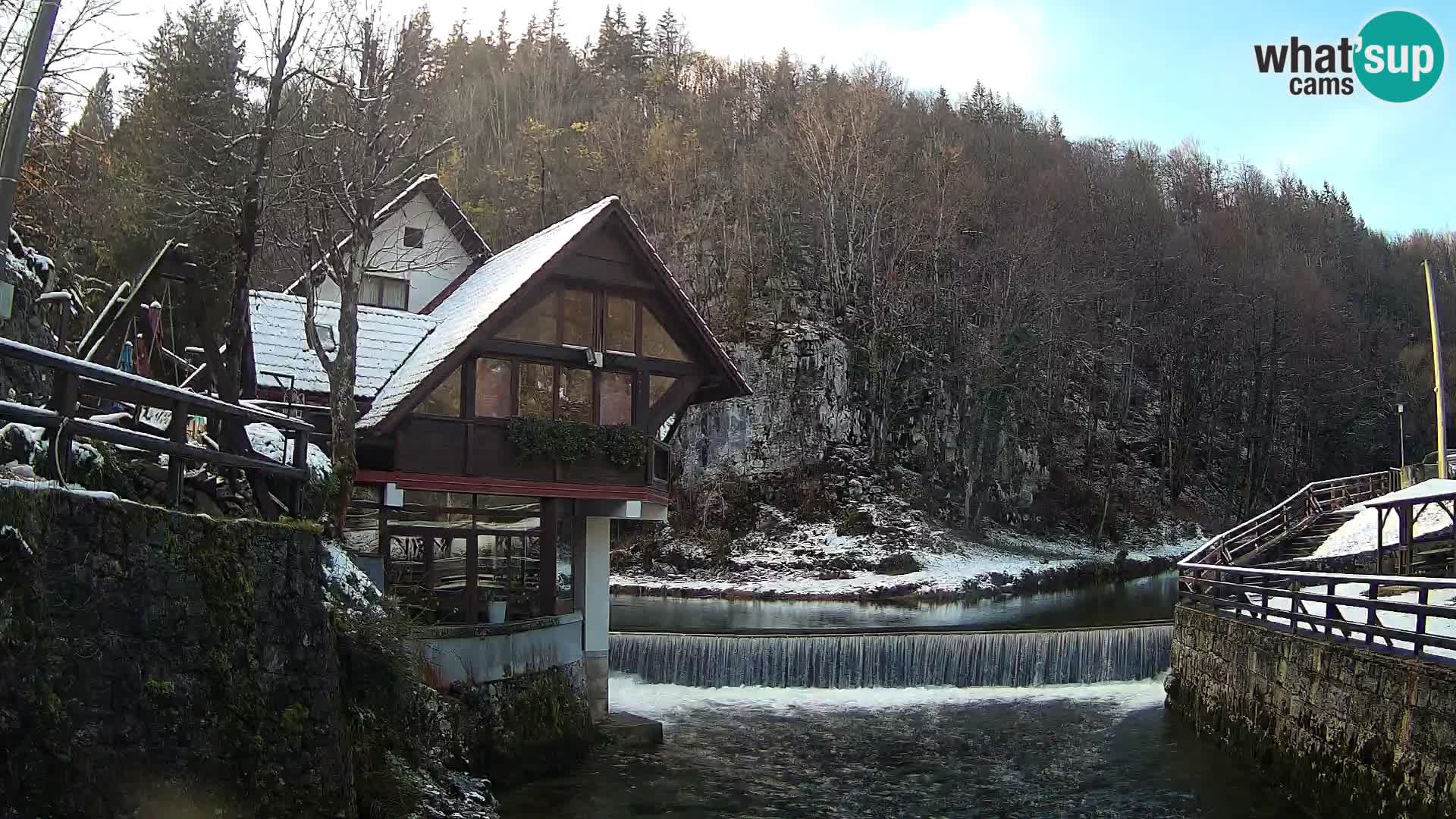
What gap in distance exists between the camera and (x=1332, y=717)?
14086 millimetres

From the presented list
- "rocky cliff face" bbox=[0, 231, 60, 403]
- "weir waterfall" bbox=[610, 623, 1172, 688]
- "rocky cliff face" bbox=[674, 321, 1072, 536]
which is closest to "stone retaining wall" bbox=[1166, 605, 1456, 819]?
"weir waterfall" bbox=[610, 623, 1172, 688]

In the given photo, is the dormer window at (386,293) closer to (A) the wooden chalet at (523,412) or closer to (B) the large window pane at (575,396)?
(A) the wooden chalet at (523,412)

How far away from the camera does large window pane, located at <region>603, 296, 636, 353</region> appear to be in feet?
65.3

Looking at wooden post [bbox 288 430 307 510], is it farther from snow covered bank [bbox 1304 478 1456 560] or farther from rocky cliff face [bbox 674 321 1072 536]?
rocky cliff face [bbox 674 321 1072 536]

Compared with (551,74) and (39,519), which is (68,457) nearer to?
(39,519)

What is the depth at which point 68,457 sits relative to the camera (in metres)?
8.23

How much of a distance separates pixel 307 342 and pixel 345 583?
28.5ft

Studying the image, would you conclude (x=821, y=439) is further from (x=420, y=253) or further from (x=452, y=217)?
(x=420, y=253)

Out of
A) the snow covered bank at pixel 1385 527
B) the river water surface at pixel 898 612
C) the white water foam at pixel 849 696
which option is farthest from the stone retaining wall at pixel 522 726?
the snow covered bank at pixel 1385 527

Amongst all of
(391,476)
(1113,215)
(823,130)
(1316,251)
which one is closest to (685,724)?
(391,476)

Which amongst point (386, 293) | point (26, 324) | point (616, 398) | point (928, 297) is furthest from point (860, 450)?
point (26, 324)

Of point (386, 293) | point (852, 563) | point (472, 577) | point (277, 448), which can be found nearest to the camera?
point (277, 448)

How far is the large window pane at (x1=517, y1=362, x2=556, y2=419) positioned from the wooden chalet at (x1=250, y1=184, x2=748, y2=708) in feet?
0.09

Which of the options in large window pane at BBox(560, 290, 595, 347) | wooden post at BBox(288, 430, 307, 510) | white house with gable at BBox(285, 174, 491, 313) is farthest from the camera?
white house with gable at BBox(285, 174, 491, 313)
